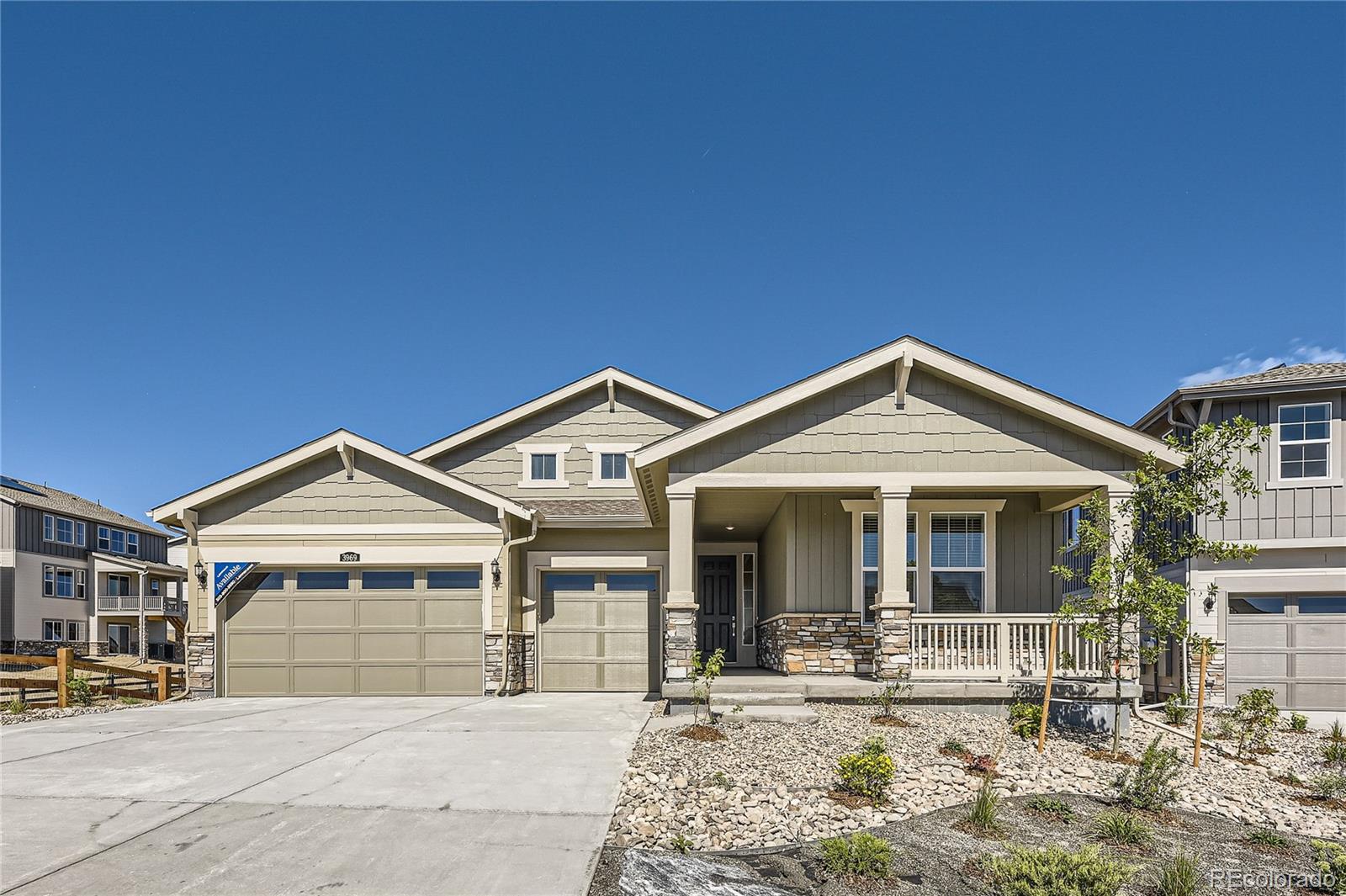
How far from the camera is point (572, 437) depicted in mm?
16344

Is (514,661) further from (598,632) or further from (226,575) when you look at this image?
(226,575)

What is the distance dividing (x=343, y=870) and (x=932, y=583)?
30.6ft

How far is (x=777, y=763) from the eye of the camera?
6867 millimetres

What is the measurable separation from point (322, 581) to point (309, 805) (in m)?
7.95

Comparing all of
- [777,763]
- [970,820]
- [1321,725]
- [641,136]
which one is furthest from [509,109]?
[1321,725]

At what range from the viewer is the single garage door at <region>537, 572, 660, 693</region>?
45.6ft

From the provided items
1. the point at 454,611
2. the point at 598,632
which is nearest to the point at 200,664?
the point at 454,611

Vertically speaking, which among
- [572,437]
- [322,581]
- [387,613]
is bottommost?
[387,613]

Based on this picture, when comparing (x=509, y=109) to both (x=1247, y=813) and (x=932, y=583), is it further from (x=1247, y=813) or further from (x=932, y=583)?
(x=1247, y=813)

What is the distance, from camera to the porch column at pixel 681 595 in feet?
33.0

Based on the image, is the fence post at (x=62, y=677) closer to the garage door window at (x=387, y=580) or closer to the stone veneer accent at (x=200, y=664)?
the stone veneer accent at (x=200, y=664)

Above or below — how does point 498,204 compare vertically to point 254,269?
above

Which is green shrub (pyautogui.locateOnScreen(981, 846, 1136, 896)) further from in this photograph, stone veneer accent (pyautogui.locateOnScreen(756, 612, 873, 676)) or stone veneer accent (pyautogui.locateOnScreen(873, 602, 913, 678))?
stone veneer accent (pyautogui.locateOnScreen(756, 612, 873, 676))

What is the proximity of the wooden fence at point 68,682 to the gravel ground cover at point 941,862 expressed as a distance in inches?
435
